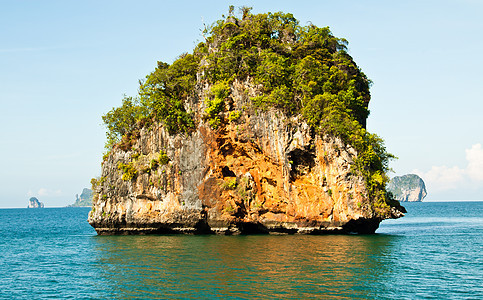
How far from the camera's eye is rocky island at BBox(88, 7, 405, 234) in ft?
123

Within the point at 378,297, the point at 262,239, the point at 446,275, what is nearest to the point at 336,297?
the point at 378,297

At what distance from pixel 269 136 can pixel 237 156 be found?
4543 millimetres

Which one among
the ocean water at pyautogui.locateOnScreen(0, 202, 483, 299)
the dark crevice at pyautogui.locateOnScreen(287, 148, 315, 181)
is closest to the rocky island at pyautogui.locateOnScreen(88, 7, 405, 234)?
the dark crevice at pyautogui.locateOnScreen(287, 148, 315, 181)

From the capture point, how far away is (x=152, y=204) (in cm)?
4291

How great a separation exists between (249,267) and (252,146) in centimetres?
1811

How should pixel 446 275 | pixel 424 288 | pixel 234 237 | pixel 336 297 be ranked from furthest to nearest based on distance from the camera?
1. pixel 234 237
2. pixel 446 275
3. pixel 424 288
4. pixel 336 297

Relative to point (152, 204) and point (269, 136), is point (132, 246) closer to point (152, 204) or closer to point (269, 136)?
point (152, 204)

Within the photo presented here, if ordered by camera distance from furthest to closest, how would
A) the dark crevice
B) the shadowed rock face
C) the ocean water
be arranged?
→ the dark crevice
the shadowed rock face
the ocean water

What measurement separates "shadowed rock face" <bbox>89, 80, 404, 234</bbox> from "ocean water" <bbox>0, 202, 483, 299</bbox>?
109 inches

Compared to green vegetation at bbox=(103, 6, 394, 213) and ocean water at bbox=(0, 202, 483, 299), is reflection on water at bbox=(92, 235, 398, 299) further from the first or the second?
green vegetation at bbox=(103, 6, 394, 213)

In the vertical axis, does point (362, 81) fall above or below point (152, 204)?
above

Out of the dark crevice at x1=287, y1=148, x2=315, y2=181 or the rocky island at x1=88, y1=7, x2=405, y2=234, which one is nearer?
the rocky island at x1=88, y1=7, x2=405, y2=234

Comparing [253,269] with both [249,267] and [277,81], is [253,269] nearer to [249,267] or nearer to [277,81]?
[249,267]

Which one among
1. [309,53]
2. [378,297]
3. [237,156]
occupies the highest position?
[309,53]
